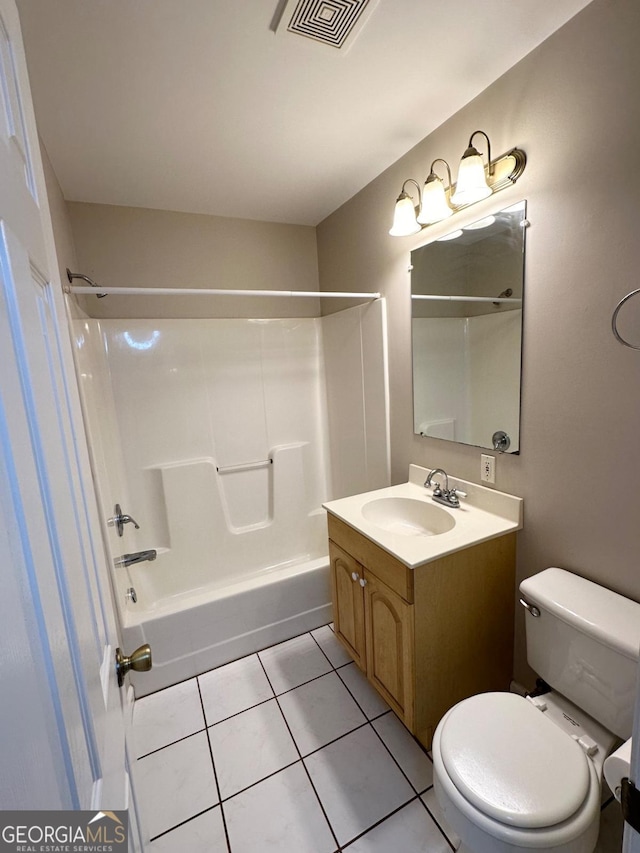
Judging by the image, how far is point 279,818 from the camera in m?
1.26

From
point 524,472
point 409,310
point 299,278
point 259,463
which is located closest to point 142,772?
point 259,463

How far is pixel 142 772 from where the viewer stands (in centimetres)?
144

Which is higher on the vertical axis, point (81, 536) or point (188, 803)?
point (81, 536)

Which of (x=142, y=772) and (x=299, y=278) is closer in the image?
(x=142, y=772)

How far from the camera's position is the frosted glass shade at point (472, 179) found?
51.2 inches

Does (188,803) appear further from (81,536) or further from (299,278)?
(299,278)

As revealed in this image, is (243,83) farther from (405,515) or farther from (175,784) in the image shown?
(175,784)

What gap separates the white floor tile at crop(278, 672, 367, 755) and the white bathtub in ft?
1.13

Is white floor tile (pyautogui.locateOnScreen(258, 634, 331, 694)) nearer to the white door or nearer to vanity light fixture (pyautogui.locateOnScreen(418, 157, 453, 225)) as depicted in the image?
the white door

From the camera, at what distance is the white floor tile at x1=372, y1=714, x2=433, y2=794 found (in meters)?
1.37

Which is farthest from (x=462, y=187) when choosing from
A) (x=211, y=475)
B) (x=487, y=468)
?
(x=211, y=475)

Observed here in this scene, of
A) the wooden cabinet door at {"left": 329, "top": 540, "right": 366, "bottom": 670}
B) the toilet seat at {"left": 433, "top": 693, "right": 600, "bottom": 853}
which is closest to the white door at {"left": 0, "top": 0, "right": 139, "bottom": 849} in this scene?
the toilet seat at {"left": 433, "top": 693, "right": 600, "bottom": 853}

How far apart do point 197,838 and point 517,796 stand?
40.7 inches

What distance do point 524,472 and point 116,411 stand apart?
2075mm
